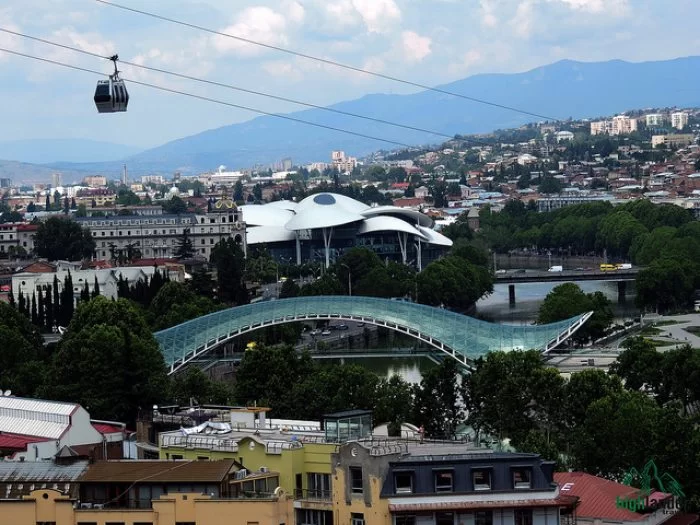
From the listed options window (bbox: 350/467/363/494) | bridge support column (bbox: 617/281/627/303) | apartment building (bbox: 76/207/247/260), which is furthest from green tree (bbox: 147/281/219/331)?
window (bbox: 350/467/363/494)

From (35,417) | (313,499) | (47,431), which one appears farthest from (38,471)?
(35,417)

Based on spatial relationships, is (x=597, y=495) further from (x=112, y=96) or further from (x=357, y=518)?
(x=112, y=96)

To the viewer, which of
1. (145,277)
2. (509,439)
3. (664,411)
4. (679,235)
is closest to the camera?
(664,411)

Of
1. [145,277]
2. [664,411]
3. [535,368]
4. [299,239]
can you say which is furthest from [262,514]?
[299,239]

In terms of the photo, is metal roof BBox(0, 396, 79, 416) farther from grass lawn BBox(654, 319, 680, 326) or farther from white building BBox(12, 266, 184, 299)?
white building BBox(12, 266, 184, 299)

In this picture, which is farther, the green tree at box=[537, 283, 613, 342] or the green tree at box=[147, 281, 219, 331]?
the green tree at box=[537, 283, 613, 342]

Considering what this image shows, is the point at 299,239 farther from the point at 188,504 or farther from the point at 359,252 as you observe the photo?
the point at 188,504

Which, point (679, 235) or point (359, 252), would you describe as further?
point (679, 235)
